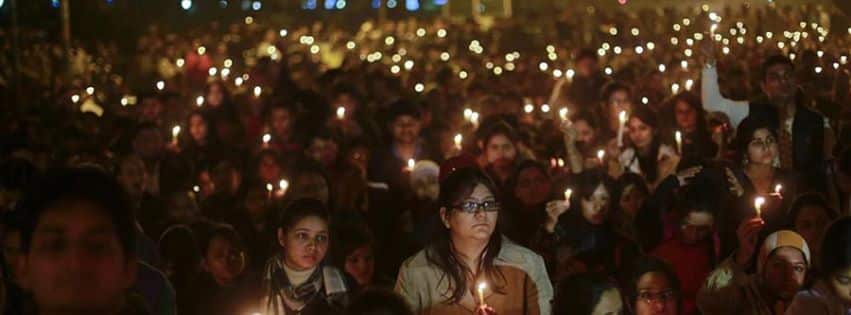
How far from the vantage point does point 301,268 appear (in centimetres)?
795

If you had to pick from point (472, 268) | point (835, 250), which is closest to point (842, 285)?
point (835, 250)

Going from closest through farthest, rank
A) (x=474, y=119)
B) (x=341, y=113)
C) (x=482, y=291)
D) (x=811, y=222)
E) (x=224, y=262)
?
(x=482, y=291), (x=224, y=262), (x=811, y=222), (x=474, y=119), (x=341, y=113)

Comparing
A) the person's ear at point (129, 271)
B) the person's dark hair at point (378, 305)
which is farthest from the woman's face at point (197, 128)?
the person's ear at point (129, 271)

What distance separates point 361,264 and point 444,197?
5.06 ft

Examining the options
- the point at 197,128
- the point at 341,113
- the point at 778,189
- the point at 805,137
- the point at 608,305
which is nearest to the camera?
the point at 608,305

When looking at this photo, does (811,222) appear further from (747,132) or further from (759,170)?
(747,132)

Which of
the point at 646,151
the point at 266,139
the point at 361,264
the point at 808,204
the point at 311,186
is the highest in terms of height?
the point at 266,139

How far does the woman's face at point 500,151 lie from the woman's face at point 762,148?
1578mm

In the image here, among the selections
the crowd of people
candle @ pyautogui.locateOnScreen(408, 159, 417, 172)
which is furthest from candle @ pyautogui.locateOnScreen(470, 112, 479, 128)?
candle @ pyautogui.locateOnScreen(408, 159, 417, 172)

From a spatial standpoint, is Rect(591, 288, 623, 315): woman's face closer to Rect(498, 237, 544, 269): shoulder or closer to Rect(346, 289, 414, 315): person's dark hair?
Rect(498, 237, 544, 269): shoulder

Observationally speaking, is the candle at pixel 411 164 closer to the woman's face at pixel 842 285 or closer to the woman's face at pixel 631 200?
the woman's face at pixel 631 200

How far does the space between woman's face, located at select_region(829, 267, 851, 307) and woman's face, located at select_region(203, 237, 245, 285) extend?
116 inches

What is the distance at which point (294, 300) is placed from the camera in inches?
309

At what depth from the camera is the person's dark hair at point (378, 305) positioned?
20.5ft
